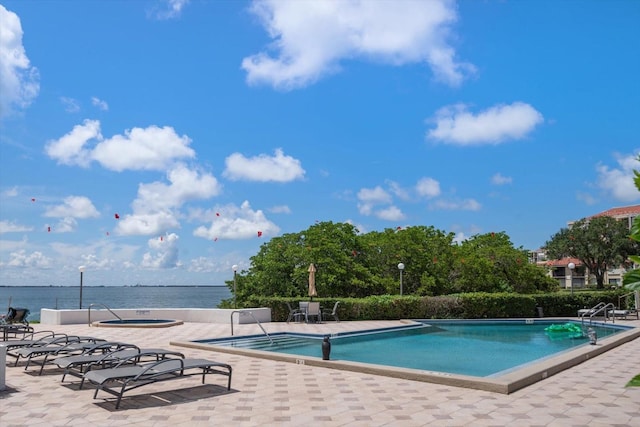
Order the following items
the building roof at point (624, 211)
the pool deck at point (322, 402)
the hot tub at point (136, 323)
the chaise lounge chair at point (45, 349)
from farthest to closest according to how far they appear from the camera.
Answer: the building roof at point (624, 211), the hot tub at point (136, 323), the chaise lounge chair at point (45, 349), the pool deck at point (322, 402)

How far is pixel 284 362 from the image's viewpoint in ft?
37.4

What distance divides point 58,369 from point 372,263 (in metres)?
21.6

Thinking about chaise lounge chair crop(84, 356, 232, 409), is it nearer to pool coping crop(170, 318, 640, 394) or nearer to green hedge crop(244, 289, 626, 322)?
pool coping crop(170, 318, 640, 394)

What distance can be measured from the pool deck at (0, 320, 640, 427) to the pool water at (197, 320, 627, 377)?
2.42 metres

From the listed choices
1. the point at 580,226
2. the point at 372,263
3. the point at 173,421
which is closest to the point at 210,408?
the point at 173,421

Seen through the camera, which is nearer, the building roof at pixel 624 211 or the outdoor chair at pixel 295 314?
the outdoor chair at pixel 295 314

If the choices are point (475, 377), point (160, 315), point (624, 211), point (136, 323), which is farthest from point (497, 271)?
point (624, 211)

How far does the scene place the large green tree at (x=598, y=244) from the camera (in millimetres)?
55938

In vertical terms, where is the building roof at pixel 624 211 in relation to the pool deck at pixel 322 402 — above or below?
above

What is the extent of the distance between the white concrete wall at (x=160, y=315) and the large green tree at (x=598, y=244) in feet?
154

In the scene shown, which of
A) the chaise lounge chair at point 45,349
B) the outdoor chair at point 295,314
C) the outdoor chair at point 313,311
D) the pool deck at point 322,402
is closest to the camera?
the pool deck at point 322,402

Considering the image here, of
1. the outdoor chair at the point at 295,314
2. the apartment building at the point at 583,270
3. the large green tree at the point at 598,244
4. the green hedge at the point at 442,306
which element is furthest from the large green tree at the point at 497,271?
the apartment building at the point at 583,270

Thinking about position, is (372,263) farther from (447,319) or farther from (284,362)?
(284,362)

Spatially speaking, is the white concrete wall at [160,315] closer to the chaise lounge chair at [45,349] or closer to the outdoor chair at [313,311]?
the outdoor chair at [313,311]
